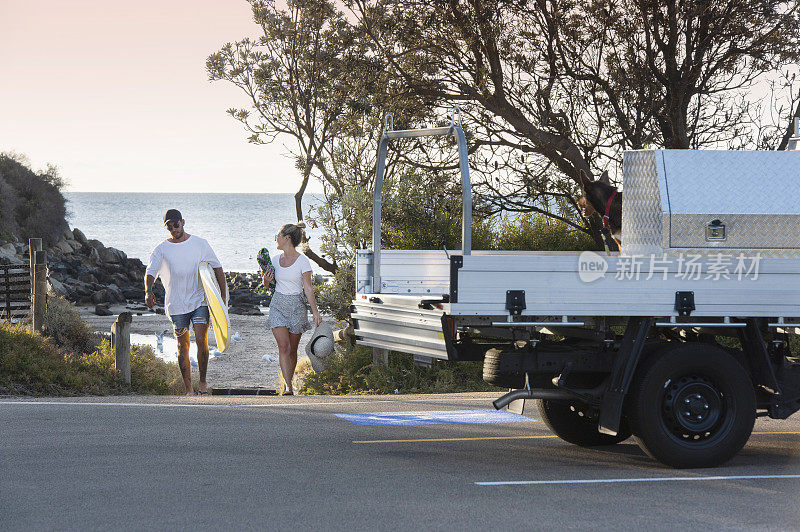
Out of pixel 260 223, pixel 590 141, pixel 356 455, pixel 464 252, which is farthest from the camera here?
pixel 260 223

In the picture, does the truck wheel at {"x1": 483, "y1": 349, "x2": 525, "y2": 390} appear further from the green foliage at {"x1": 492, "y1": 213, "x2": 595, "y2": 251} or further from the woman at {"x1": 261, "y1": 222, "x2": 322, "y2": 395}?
the green foliage at {"x1": 492, "y1": 213, "x2": 595, "y2": 251}

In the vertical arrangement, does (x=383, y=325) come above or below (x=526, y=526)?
above

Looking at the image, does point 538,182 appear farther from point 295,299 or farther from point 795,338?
point 295,299

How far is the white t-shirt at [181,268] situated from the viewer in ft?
36.1

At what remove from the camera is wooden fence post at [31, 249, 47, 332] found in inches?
632

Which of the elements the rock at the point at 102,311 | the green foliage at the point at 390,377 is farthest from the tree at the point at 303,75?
the rock at the point at 102,311

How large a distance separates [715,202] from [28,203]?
2055 inches

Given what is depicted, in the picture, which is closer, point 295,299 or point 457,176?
point 295,299

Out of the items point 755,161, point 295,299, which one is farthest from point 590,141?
point 755,161

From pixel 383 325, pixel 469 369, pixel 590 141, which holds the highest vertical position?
pixel 590 141

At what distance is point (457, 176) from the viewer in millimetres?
16766

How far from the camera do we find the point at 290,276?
36.2 feet

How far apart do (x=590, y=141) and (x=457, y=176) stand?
2342mm

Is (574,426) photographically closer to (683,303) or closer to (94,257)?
(683,303)
